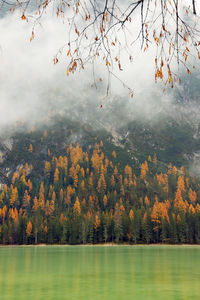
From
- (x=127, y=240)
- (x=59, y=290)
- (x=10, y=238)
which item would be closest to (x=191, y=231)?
(x=127, y=240)

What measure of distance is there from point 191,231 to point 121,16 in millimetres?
130487

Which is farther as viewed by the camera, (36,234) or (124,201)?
(124,201)

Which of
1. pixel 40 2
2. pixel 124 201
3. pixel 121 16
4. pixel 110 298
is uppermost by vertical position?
pixel 124 201

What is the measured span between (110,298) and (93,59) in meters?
19.3

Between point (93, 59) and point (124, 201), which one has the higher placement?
point (124, 201)

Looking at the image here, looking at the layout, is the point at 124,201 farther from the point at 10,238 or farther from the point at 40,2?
the point at 40,2

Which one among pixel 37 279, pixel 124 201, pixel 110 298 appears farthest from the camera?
pixel 124 201

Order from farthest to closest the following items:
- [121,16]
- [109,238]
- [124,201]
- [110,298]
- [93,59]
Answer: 1. [124,201]
2. [109,238]
3. [110,298]
4. [93,59]
5. [121,16]

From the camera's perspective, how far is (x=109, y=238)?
444 ft

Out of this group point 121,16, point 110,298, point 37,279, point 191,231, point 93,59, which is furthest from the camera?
point 191,231

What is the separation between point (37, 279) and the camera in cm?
3072

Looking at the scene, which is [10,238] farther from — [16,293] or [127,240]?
[16,293]

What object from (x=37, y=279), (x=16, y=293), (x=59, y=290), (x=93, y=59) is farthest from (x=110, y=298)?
(x=93, y=59)

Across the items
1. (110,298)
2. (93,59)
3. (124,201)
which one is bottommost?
(110,298)
